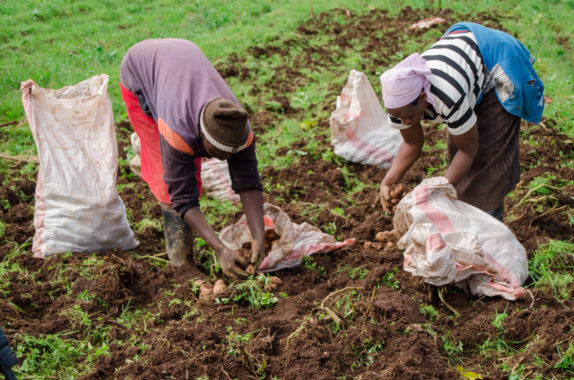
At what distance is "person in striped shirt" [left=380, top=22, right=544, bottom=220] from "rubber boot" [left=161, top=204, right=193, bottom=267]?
138 centimetres

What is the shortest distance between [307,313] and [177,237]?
1063mm

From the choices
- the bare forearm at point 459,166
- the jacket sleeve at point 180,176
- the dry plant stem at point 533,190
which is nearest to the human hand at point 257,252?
the jacket sleeve at point 180,176

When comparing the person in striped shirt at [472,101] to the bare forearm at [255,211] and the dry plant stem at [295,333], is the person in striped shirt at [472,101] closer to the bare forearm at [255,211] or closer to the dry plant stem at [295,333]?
the bare forearm at [255,211]

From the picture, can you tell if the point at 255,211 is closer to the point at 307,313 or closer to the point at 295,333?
the point at 307,313

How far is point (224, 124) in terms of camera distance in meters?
2.62

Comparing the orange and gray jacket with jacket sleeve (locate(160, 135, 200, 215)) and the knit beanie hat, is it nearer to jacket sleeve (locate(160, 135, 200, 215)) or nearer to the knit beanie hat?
jacket sleeve (locate(160, 135, 200, 215))

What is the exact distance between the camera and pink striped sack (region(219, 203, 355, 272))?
137 inches

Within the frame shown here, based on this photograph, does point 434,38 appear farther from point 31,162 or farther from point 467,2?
point 31,162

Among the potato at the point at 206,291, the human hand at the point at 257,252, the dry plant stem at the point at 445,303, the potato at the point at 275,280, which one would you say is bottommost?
the dry plant stem at the point at 445,303

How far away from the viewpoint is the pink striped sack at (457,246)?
9.82ft

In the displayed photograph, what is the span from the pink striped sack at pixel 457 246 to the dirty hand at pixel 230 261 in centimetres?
100

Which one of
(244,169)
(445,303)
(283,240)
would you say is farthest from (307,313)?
(244,169)

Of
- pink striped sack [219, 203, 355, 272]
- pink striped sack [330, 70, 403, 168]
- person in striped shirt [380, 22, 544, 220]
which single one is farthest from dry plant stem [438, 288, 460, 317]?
pink striped sack [330, 70, 403, 168]

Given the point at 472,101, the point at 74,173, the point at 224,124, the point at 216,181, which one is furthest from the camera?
the point at 216,181
